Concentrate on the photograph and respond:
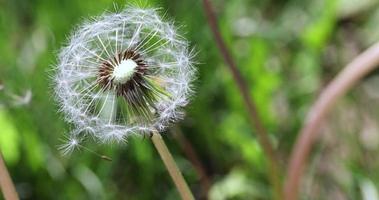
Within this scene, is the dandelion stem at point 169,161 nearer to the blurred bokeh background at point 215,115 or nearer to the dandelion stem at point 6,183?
the dandelion stem at point 6,183

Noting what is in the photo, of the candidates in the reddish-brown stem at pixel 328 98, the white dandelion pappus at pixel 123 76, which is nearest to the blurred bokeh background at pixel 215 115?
the reddish-brown stem at pixel 328 98

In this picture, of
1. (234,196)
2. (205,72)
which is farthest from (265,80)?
(234,196)

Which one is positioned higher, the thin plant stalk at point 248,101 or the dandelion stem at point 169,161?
the thin plant stalk at point 248,101

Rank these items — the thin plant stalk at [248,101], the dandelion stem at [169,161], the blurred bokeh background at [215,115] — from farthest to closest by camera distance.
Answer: the blurred bokeh background at [215,115] < the thin plant stalk at [248,101] < the dandelion stem at [169,161]

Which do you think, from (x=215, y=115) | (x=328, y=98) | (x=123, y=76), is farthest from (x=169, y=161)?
(x=215, y=115)

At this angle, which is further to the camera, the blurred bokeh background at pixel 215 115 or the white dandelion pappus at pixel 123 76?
the blurred bokeh background at pixel 215 115

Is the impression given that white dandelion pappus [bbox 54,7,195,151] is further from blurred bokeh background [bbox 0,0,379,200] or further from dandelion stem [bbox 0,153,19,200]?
blurred bokeh background [bbox 0,0,379,200]
